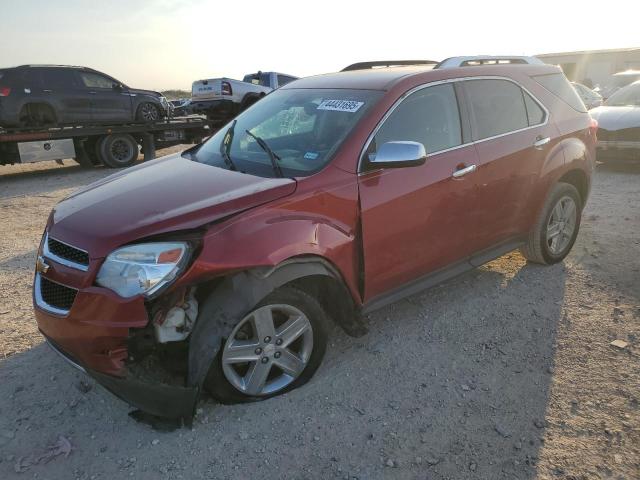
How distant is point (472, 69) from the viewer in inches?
152

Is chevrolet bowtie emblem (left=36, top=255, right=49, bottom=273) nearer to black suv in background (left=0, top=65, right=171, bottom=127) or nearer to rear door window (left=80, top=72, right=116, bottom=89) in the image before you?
black suv in background (left=0, top=65, right=171, bottom=127)

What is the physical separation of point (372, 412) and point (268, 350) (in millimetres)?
677

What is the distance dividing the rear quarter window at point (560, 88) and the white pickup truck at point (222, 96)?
13.0 metres

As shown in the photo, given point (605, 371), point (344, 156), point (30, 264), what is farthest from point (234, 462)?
point (30, 264)

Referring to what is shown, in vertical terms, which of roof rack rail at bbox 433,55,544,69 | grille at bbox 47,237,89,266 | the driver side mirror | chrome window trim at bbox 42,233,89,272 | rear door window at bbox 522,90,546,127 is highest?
roof rack rail at bbox 433,55,544,69

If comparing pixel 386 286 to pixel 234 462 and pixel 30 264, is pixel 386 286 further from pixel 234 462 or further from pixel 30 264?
pixel 30 264

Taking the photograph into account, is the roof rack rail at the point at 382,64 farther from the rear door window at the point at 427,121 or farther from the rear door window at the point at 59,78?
the rear door window at the point at 59,78

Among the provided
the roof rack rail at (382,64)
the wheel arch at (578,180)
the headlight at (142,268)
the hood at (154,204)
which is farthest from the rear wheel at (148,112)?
the headlight at (142,268)

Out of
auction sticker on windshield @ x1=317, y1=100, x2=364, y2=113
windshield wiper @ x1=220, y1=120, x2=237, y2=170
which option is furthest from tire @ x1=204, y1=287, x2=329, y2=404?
auction sticker on windshield @ x1=317, y1=100, x2=364, y2=113

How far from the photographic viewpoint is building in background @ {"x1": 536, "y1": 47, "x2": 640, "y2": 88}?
36625mm

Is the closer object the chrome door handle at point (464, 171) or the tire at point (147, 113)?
the chrome door handle at point (464, 171)

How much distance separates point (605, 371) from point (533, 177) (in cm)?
164

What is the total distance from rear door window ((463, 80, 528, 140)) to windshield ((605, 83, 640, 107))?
7009 millimetres

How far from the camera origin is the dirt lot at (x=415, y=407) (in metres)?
2.52
